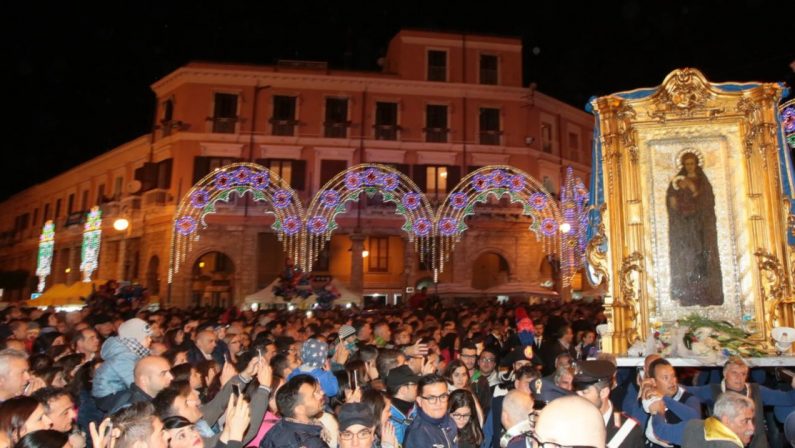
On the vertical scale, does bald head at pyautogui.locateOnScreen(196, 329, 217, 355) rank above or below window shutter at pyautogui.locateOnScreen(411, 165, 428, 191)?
below

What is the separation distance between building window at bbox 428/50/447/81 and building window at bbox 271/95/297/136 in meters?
7.32

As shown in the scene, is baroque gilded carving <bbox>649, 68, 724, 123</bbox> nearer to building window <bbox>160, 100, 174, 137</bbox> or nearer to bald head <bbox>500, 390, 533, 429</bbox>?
Result: bald head <bbox>500, 390, 533, 429</bbox>

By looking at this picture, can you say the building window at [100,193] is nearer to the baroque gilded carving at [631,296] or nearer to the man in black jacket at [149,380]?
the baroque gilded carving at [631,296]

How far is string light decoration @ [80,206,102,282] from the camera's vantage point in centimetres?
3456

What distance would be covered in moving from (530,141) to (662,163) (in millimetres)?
22401

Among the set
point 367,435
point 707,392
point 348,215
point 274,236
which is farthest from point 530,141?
point 367,435

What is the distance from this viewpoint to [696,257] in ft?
31.7

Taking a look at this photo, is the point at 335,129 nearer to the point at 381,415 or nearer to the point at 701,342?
the point at 701,342

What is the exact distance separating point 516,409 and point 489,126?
28.6 metres

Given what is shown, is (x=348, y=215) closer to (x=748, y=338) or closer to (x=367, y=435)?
(x=748, y=338)

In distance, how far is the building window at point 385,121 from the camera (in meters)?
31.2

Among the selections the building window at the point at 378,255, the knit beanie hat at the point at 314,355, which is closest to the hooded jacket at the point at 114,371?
the knit beanie hat at the point at 314,355

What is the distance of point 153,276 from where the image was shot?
30.4 meters

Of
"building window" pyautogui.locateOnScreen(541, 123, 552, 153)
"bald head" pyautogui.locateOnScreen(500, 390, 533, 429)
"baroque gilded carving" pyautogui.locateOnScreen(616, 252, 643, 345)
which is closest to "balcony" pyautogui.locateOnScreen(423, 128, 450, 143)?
"building window" pyautogui.locateOnScreen(541, 123, 552, 153)
